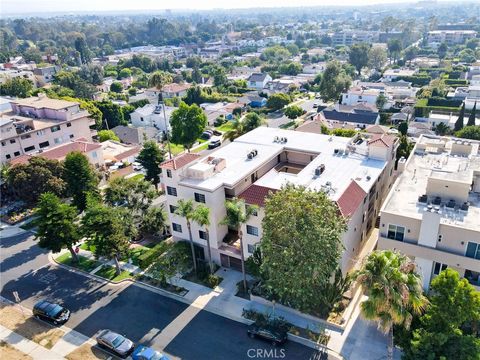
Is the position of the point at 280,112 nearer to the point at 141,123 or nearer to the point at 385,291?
Result: the point at 141,123

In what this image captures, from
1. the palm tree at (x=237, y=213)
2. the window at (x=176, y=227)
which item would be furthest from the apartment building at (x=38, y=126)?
the palm tree at (x=237, y=213)

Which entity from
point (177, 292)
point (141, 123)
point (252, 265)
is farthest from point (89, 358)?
point (141, 123)

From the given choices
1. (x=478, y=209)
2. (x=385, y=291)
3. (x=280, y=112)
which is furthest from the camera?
(x=280, y=112)

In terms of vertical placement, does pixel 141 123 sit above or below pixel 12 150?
below

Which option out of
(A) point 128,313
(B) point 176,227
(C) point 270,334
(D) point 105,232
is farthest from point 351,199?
(D) point 105,232

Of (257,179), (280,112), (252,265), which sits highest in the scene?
(257,179)

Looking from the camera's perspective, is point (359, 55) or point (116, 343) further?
point (359, 55)

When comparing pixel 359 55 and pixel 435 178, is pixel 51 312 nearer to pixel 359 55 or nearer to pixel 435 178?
pixel 435 178
